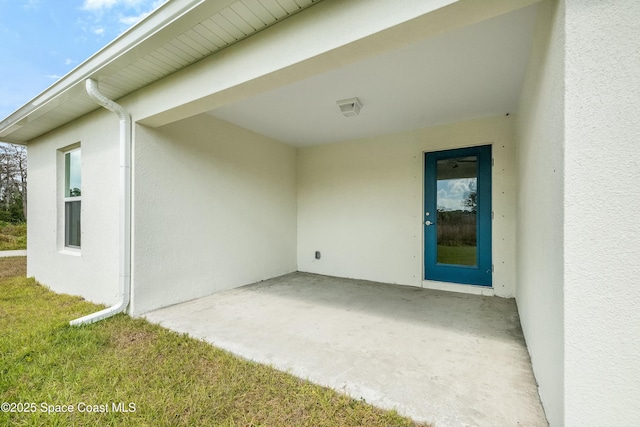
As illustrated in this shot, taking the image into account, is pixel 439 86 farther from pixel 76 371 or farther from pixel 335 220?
pixel 76 371

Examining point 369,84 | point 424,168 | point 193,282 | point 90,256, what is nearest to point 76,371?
point 193,282

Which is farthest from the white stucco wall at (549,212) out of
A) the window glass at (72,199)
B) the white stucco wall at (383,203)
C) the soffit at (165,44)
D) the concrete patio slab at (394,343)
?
the window glass at (72,199)

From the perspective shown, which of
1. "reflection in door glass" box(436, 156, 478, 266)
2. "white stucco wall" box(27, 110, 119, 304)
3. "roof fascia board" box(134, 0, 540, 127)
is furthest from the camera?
"reflection in door glass" box(436, 156, 478, 266)

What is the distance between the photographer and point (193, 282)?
3527mm

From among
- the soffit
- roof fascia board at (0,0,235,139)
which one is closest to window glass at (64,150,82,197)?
the soffit

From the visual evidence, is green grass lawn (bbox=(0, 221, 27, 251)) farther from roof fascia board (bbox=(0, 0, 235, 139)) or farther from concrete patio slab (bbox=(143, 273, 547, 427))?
concrete patio slab (bbox=(143, 273, 547, 427))

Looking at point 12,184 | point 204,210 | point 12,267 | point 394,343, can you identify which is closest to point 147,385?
point 394,343

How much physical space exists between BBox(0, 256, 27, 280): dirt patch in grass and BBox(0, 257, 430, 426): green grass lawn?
3.86 meters

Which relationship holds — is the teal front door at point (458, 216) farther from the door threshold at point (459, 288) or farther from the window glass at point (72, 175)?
the window glass at point (72, 175)

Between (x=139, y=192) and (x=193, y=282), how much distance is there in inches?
53.3

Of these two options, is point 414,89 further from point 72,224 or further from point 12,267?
point 12,267

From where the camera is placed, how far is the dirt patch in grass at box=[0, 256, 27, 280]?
16.8ft

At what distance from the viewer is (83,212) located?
Answer: 3611 millimetres

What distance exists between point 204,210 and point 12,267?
5.72m
